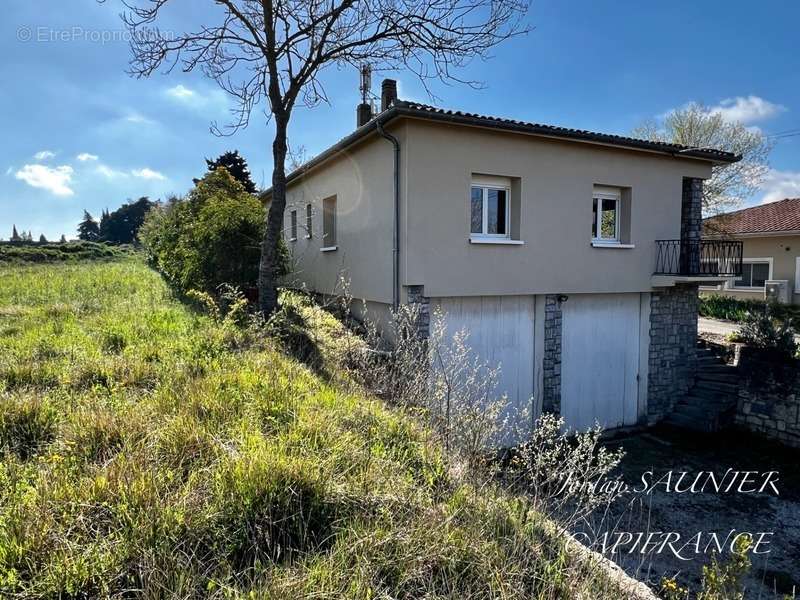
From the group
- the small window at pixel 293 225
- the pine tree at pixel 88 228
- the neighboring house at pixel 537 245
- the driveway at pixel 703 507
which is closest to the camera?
the driveway at pixel 703 507

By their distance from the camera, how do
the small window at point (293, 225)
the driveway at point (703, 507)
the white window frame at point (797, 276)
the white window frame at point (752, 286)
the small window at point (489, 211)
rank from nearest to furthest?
the driveway at point (703, 507)
the small window at point (489, 211)
the small window at point (293, 225)
the white window frame at point (797, 276)
the white window frame at point (752, 286)

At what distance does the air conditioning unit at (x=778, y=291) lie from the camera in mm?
20016

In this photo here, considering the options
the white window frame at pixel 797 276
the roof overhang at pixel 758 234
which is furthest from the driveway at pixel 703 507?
the roof overhang at pixel 758 234

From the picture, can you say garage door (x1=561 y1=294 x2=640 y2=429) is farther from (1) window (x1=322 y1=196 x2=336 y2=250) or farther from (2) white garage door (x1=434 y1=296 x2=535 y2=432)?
(1) window (x1=322 y1=196 x2=336 y2=250)

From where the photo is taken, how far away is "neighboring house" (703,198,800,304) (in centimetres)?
2016

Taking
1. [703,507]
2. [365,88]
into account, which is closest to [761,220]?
[703,507]

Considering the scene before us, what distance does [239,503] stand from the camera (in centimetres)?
307

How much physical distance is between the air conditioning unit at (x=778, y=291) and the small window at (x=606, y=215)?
13808 mm

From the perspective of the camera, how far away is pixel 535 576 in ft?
9.64

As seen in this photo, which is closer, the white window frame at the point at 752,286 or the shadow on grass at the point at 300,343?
the shadow on grass at the point at 300,343

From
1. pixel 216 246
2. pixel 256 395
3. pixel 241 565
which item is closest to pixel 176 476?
pixel 241 565

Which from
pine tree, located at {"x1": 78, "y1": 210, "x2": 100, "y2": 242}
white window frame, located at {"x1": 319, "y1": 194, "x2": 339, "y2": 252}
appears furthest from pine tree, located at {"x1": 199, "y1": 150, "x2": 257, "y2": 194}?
pine tree, located at {"x1": 78, "y1": 210, "x2": 100, "y2": 242}

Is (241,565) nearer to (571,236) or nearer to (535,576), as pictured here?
(535,576)

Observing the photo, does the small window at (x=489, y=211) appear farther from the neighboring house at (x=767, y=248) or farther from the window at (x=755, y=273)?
the window at (x=755, y=273)
